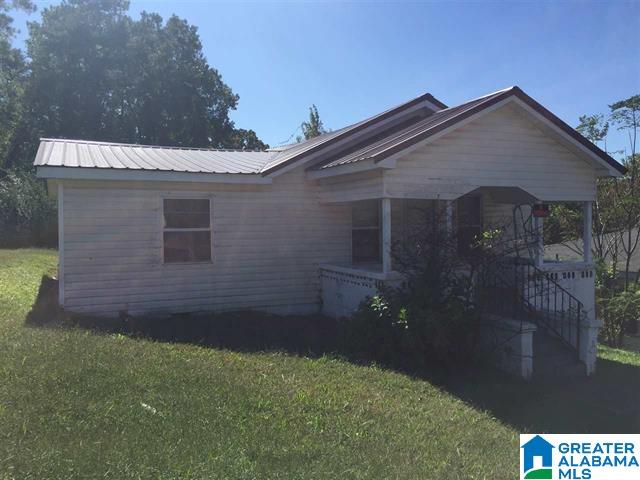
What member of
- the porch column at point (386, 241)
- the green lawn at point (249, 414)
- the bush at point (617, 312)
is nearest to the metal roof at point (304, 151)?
the porch column at point (386, 241)

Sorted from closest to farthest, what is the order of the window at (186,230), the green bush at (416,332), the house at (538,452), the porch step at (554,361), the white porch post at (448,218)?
the house at (538,452) < the green bush at (416,332) < the porch step at (554,361) < the white porch post at (448,218) < the window at (186,230)

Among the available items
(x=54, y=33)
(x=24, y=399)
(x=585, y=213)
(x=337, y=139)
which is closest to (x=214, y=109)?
(x=54, y=33)

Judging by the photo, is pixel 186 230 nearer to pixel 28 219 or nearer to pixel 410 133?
pixel 410 133

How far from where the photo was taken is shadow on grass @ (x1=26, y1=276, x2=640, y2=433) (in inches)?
228

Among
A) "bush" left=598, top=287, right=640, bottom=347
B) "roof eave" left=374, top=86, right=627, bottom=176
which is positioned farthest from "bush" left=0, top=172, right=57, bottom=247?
"bush" left=598, top=287, right=640, bottom=347

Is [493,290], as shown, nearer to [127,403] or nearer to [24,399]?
[127,403]

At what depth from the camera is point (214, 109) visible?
3772cm

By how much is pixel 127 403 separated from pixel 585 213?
9356 millimetres

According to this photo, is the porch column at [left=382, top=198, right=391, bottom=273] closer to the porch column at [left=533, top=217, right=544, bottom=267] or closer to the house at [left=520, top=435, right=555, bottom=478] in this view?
the porch column at [left=533, top=217, right=544, bottom=267]

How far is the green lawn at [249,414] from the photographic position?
384cm

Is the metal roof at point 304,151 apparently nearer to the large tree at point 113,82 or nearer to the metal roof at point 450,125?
the metal roof at point 450,125

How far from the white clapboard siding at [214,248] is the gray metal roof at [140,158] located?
37 centimetres

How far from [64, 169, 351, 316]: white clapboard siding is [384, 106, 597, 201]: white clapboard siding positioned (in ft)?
8.32

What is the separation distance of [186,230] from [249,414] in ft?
17.9
